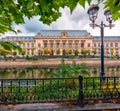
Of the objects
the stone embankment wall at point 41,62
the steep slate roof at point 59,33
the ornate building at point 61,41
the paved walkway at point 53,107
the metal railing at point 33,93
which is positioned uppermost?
the steep slate roof at point 59,33

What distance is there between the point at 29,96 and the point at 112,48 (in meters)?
102

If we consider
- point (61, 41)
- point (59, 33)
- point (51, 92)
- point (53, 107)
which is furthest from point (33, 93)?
point (59, 33)

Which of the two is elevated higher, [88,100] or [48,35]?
[48,35]

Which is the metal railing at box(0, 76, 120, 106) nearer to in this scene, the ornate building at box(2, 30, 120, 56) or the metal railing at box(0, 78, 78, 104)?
the metal railing at box(0, 78, 78, 104)

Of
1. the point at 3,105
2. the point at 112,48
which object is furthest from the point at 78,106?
the point at 112,48

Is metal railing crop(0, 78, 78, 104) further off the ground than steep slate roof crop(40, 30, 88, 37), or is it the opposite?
steep slate roof crop(40, 30, 88, 37)

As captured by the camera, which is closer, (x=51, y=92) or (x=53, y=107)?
(x=53, y=107)

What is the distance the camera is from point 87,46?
99875 mm

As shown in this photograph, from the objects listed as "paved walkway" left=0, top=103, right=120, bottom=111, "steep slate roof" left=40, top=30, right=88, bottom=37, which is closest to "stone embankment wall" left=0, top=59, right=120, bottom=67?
"steep slate roof" left=40, top=30, right=88, bottom=37

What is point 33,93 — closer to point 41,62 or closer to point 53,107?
point 53,107

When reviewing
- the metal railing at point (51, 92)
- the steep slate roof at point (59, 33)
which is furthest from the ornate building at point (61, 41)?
the metal railing at point (51, 92)

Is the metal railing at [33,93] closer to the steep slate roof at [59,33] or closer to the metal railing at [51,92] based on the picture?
the metal railing at [51,92]

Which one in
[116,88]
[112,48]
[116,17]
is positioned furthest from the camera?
[112,48]

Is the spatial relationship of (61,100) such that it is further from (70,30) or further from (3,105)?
(70,30)
